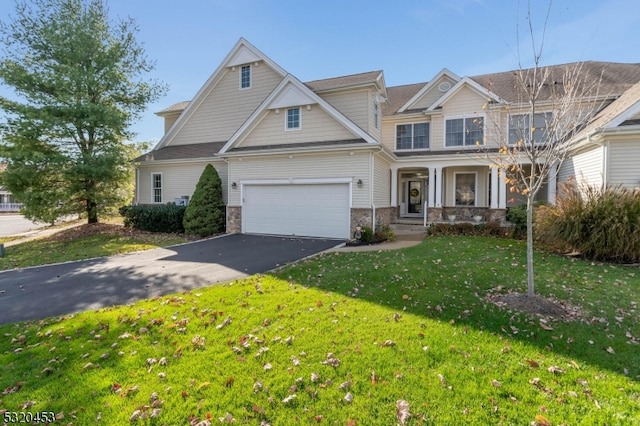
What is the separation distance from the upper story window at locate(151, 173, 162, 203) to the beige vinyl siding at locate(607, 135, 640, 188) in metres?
20.9

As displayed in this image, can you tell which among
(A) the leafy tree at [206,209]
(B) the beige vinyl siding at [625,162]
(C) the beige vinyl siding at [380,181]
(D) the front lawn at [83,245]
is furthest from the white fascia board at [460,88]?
(D) the front lawn at [83,245]

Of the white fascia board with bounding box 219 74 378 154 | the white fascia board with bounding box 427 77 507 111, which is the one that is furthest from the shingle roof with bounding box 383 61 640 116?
the white fascia board with bounding box 219 74 378 154

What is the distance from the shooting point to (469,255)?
938 cm

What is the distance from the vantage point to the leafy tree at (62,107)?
1485 centimetres

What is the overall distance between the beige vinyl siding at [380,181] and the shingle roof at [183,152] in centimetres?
887

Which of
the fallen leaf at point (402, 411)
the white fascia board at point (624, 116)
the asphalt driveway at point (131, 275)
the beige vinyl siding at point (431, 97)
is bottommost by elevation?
the fallen leaf at point (402, 411)

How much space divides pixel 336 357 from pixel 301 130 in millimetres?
11607

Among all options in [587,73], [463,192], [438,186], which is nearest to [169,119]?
[438,186]

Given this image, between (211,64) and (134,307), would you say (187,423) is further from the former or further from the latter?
(211,64)

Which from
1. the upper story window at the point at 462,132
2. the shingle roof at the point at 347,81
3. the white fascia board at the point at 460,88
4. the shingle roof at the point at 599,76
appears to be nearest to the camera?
the shingle roof at the point at 347,81

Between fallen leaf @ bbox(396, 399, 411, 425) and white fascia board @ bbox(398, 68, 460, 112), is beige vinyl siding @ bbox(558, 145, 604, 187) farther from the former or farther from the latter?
fallen leaf @ bbox(396, 399, 411, 425)

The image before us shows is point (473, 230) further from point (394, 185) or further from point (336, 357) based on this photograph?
point (336, 357)

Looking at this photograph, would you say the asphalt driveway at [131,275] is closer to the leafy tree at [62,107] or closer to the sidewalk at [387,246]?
the sidewalk at [387,246]

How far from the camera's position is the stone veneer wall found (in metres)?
15.2
